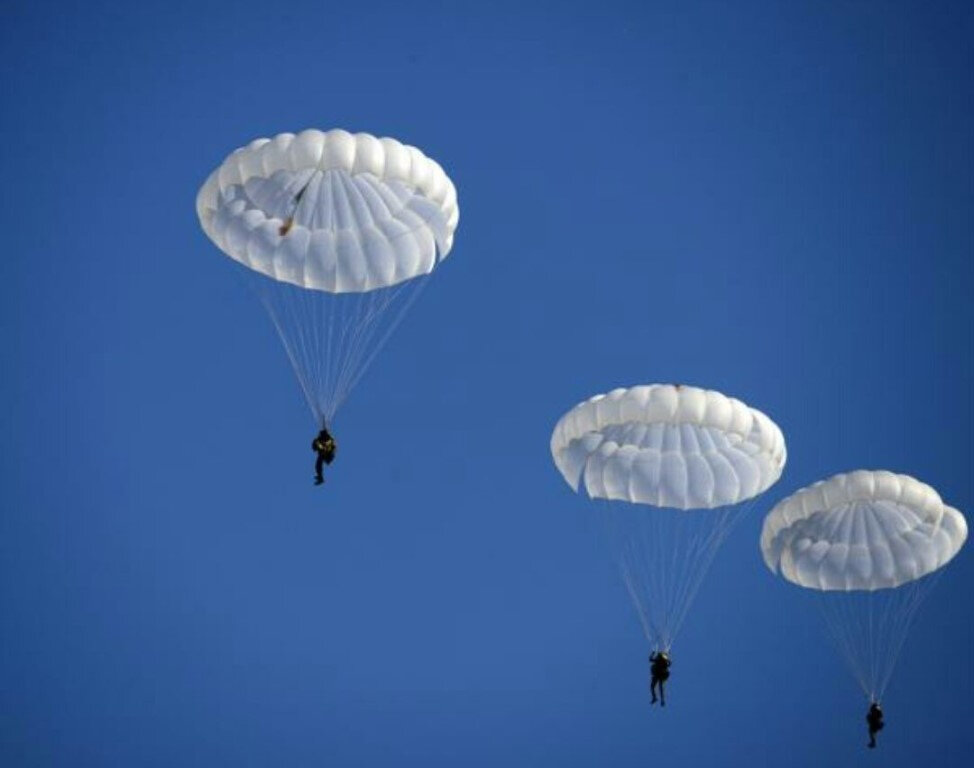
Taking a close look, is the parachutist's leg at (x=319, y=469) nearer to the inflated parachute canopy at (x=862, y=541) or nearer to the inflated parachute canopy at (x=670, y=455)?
the inflated parachute canopy at (x=670, y=455)

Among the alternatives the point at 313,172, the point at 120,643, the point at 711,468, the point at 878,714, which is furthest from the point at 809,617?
the point at 313,172

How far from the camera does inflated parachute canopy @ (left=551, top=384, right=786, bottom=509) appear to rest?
27703 mm

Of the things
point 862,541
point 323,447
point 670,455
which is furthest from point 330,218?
point 862,541

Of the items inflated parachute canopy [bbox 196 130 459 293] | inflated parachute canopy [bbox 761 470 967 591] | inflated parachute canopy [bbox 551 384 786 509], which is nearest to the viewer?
inflated parachute canopy [bbox 196 130 459 293]

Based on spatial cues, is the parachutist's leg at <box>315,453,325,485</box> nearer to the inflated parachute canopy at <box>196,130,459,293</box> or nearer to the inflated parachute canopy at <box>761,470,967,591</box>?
the inflated parachute canopy at <box>196,130,459,293</box>

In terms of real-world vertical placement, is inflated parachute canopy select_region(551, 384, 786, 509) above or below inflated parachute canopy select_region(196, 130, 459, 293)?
below

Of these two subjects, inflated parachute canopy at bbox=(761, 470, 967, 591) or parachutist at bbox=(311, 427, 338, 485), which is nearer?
parachutist at bbox=(311, 427, 338, 485)

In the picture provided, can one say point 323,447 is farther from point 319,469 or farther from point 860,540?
point 860,540

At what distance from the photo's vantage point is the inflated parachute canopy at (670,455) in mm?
27703

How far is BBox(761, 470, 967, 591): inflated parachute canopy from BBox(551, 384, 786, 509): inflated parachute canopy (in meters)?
1.93

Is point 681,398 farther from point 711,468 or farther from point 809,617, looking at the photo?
point 809,617

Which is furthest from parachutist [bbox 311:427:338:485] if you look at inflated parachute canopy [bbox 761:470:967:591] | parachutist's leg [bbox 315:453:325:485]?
inflated parachute canopy [bbox 761:470:967:591]

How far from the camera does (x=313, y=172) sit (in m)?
26.6

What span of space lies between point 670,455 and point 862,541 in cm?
390
